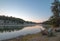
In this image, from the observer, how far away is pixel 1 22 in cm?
16362

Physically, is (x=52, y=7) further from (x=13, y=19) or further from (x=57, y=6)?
(x=13, y=19)

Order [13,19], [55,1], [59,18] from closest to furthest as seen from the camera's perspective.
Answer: [59,18], [55,1], [13,19]

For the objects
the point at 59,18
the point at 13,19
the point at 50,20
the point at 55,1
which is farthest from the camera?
the point at 13,19

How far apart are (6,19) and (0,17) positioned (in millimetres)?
7199

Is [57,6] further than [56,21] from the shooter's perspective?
Yes

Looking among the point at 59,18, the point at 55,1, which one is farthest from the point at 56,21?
the point at 55,1

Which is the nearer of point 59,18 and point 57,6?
point 59,18

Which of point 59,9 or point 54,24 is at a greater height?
point 59,9

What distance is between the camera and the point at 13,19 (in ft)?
559

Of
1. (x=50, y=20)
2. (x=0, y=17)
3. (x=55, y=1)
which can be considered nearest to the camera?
(x=50, y=20)

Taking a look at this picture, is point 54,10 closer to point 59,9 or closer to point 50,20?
point 59,9

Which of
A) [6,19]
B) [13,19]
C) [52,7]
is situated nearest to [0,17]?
[6,19]

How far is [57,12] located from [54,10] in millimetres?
1574

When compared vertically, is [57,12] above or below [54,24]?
above
